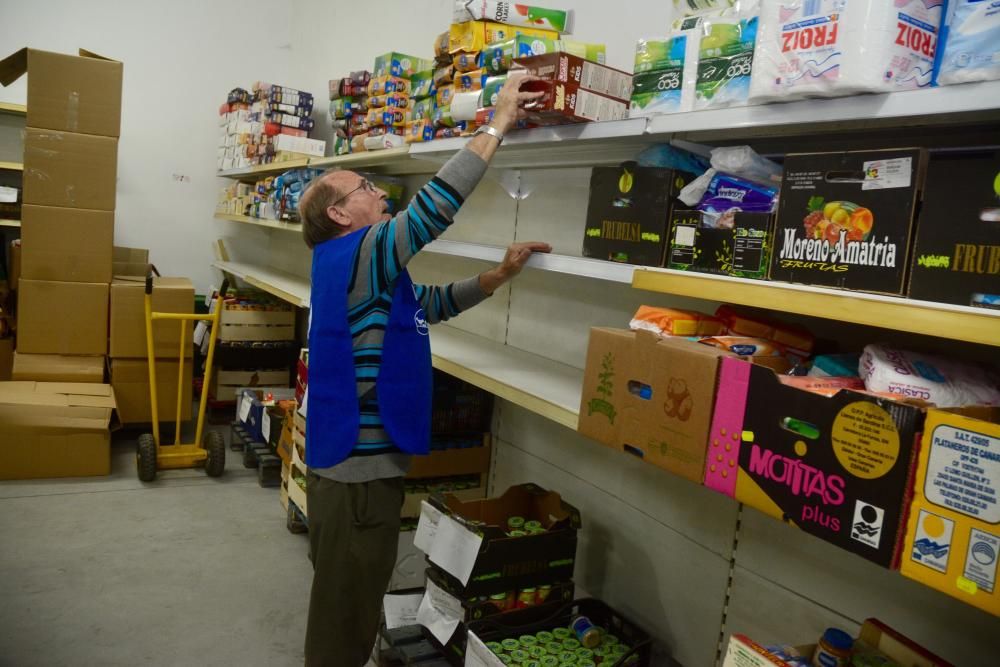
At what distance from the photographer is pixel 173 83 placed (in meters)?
6.10

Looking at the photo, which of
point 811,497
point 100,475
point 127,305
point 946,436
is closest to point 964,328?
point 946,436

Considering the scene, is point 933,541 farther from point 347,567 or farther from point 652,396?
point 347,567

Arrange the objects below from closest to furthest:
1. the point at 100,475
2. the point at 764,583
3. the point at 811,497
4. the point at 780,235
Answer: the point at 811,497 → the point at 780,235 → the point at 764,583 → the point at 100,475

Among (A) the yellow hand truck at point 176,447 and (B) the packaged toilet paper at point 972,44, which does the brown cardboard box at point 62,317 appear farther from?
(B) the packaged toilet paper at point 972,44

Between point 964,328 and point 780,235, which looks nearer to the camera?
point 964,328

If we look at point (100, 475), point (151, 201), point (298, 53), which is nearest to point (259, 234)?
point (151, 201)

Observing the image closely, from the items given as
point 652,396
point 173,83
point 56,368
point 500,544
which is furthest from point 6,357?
point 652,396

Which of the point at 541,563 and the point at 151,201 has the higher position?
the point at 151,201

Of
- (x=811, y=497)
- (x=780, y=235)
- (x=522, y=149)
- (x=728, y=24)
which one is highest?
(x=728, y=24)

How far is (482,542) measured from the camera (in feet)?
7.34

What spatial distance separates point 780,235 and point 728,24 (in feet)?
1.53

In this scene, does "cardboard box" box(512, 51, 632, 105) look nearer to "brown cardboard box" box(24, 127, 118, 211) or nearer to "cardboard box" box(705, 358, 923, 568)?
"cardboard box" box(705, 358, 923, 568)

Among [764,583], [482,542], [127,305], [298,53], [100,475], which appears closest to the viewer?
[764,583]

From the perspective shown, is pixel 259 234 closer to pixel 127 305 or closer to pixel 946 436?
pixel 127 305
